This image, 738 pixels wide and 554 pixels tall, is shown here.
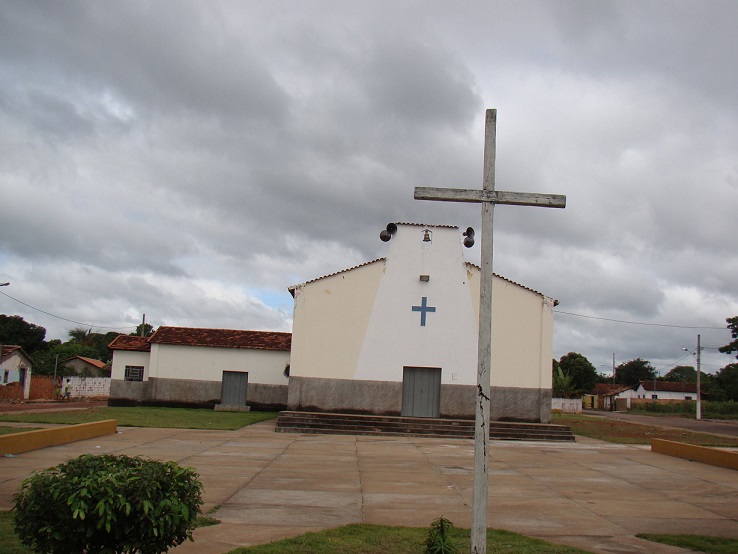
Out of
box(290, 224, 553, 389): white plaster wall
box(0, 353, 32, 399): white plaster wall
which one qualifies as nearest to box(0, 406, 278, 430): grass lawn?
box(290, 224, 553, 389): white plaster wall

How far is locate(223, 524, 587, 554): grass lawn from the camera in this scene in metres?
6.96

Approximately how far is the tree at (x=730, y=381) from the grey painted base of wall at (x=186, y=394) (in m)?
56.2

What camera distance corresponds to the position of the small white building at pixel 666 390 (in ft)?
282

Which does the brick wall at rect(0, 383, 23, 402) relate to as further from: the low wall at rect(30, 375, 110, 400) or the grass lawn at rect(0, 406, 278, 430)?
the grass lawn at rect(0, 406, 278, 430)

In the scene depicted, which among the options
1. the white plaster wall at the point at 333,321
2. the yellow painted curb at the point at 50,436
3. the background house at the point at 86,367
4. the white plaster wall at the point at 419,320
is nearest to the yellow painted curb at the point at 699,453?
the white plaster wall at the point at 419,320

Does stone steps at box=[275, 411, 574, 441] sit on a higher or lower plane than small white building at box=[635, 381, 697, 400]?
lower

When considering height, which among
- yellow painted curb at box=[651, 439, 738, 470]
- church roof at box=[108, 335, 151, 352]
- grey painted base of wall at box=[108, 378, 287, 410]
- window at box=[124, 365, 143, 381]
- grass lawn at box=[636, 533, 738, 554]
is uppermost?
church roof at box=[108, 335, 151, 352]

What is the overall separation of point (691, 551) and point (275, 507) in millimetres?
5158

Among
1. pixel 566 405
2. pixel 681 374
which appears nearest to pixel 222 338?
pixel 566 405

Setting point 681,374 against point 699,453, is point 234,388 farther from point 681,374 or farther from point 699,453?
point 681,374

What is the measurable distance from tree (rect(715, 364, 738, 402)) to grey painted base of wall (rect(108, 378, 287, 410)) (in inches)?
2213

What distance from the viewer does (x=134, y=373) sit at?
102 ft

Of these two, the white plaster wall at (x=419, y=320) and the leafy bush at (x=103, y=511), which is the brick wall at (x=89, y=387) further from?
the leafy bush at (x=103, y=511)

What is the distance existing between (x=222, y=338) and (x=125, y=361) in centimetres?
447
